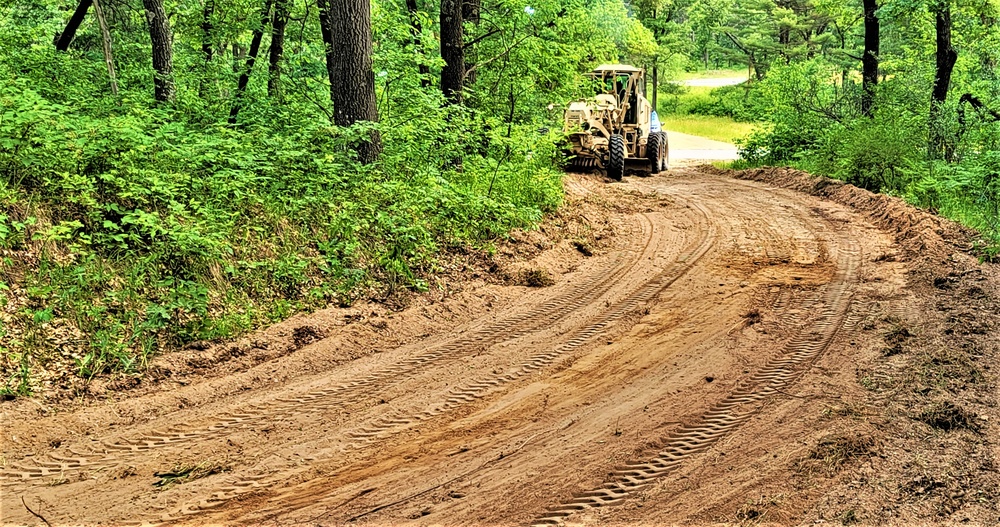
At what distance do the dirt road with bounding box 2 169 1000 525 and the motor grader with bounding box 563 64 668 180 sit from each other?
10.1m

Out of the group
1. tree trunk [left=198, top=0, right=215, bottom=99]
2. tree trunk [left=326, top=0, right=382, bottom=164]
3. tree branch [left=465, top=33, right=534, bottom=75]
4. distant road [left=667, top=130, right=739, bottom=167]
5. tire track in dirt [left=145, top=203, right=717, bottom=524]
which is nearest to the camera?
tire track in dirt [left=145, top=203, right=717, bottom=524]

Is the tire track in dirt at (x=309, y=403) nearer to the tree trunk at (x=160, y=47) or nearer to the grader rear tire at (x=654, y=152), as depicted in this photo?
the tree trunk at (x=160, y=47)

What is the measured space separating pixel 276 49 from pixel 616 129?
952cm

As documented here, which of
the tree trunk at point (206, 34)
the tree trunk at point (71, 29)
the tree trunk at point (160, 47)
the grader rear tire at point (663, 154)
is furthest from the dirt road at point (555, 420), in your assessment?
the grader rear tire at point (663, 154)

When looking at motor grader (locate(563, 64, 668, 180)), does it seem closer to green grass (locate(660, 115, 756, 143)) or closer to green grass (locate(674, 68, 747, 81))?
green grass (locate(660, 115, 756, 143))

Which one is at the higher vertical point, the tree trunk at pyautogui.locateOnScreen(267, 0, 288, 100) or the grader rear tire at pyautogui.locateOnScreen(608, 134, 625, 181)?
the tree trunk at pyautogui.locateOnScreen(267, 0, 288, 100)

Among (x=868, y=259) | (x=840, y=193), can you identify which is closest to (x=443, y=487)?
(x=868, y=259)

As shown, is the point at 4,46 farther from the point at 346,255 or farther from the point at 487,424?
the point at 487,424

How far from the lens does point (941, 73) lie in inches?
612

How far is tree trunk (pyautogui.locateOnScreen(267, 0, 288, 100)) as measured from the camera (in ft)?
38.2

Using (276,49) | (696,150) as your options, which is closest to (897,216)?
(276,49)

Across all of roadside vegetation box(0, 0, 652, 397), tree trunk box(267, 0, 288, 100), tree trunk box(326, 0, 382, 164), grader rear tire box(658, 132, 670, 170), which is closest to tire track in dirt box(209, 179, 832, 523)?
roadside vegetation box(0, 0, 652, 397)

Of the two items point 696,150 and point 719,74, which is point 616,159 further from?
point 719,74

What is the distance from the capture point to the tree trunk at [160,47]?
11.1 metres
